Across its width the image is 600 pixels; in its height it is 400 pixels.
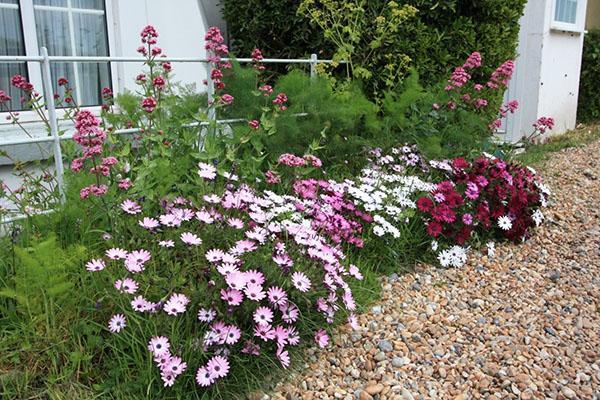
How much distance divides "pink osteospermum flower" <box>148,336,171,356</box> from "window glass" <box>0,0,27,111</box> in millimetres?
2704

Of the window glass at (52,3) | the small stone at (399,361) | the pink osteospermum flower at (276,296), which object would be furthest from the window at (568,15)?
the pink osteospermum flower at (276,296)

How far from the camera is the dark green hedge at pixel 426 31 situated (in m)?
4.80

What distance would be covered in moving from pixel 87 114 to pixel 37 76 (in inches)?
83.3

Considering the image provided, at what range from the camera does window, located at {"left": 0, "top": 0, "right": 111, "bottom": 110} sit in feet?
12.8

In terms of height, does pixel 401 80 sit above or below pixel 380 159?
above

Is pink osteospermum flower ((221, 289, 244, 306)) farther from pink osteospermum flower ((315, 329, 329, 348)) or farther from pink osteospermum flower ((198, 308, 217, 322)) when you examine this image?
pink osteospermum flower ((315, 329, 329, 348))

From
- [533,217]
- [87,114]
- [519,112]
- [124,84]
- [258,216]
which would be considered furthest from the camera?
[519,112]

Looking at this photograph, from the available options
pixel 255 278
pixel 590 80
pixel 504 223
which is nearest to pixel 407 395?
pixel 255 278

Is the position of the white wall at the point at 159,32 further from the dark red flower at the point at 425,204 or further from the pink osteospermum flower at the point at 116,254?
the pink osteospermum flower at the point at 116,254

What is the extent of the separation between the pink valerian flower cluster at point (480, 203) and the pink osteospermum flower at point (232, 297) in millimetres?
1551

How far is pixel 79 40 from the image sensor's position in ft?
14.3

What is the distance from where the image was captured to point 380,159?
→ 12.5ft

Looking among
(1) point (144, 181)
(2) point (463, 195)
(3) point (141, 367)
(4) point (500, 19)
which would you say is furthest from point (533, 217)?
(3) point (141, 367)

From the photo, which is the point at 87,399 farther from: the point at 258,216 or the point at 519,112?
the point at 519,112
